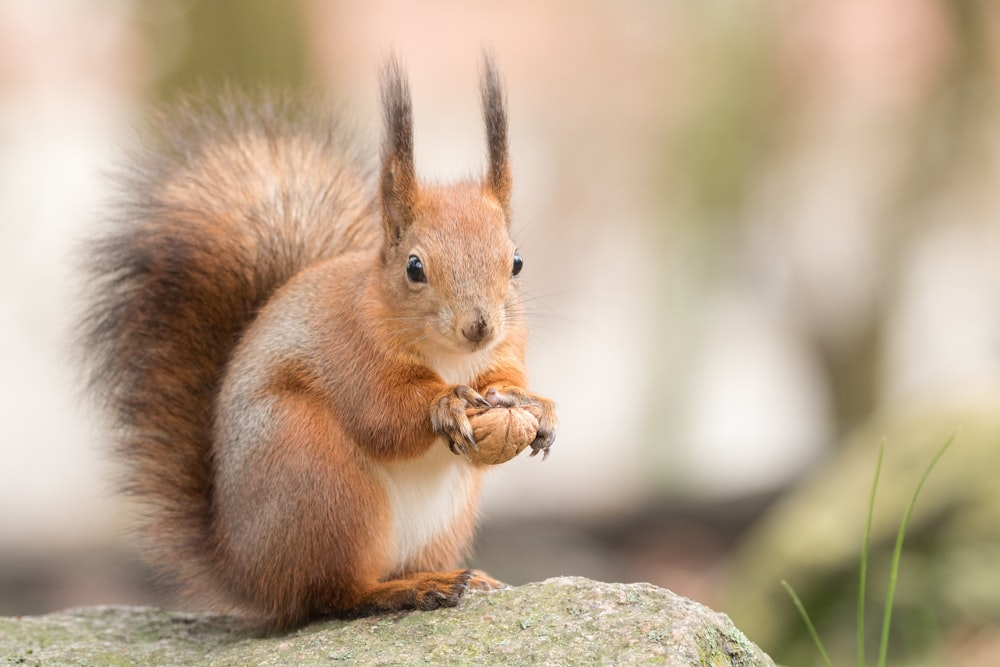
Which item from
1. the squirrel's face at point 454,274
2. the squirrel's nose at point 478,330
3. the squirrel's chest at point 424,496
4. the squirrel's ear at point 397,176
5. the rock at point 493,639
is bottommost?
the rock at point 493,639

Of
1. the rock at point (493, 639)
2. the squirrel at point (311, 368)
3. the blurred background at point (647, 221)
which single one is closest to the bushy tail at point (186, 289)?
the squirrel at point (311, 368)

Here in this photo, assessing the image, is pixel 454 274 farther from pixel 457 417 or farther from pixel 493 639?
pixel 493 639

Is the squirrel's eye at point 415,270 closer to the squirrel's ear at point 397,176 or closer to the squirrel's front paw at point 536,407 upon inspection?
the squirrel's ear at point 397,176

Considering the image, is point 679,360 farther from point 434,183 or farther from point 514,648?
point 514,648

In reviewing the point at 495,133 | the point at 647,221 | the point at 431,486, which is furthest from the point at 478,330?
the point at 647,221

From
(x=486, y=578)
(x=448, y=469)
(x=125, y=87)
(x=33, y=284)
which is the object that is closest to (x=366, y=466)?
(x=448, y=469)

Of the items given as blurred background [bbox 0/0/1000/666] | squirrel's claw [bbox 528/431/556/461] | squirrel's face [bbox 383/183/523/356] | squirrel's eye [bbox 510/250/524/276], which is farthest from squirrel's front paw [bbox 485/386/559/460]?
blurred background [bbox 0/0/1000/666]

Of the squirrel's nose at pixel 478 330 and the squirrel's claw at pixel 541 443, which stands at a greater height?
the squirrel's nose at pixel 478 330
